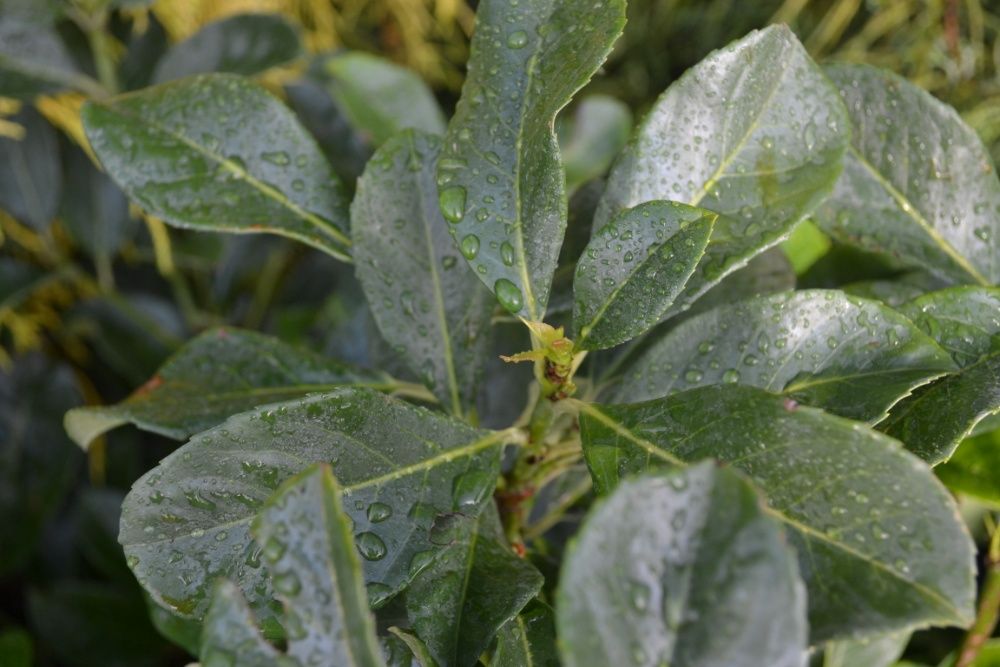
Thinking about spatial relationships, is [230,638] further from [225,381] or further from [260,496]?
[225,381]

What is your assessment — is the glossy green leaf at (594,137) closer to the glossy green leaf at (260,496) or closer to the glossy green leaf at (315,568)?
the glossy green leaf at (260,496)

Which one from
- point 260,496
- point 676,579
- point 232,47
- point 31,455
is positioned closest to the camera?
point 676,579

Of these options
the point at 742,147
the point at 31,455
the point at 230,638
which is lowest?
the point at 31,455

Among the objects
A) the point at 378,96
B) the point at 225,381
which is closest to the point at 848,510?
the point at 225,381

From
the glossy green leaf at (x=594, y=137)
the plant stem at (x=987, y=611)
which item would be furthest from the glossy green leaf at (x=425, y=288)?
the glossy green leaf at (x=594, y=137)

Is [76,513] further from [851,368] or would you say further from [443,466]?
[851,368]
